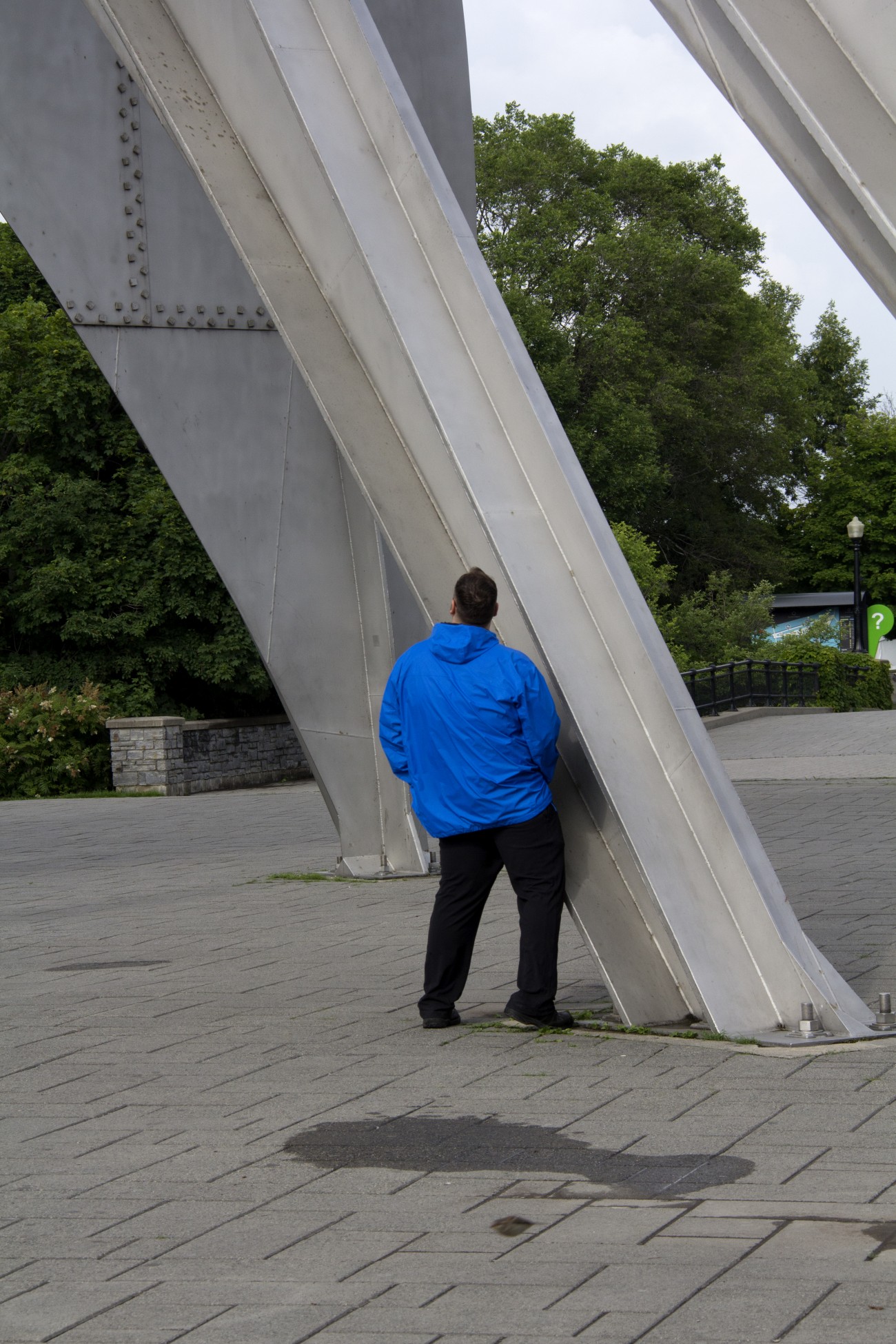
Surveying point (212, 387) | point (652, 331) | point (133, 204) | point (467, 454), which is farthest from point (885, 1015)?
point (652, 331)

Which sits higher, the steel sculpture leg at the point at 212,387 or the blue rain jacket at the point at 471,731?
the steel sculpture leg at the point at 212,387

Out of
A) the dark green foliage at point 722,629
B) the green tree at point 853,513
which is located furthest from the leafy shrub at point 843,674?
the green tree at point 853,513

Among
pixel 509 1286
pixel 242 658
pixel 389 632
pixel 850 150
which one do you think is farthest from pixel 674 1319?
pixel 242 658

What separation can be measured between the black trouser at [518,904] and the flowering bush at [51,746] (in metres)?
15.4

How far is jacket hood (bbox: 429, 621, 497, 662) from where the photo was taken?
554cm

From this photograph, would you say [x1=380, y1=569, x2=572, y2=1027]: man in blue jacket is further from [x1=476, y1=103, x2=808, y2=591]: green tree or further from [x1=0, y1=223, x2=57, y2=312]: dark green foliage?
[x1=476, y1=103, x2=808, y2=591]: green tree

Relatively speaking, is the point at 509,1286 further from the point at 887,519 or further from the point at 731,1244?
the point at 887,519

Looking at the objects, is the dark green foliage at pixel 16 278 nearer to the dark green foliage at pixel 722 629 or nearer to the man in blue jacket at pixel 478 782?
the dark green foliage at pixel 722 629

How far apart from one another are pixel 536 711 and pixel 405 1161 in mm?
1682

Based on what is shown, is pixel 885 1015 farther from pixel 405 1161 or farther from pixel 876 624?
pixel 876 624

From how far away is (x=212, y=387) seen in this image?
9.91 metres

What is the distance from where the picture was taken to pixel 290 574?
998 centimetres

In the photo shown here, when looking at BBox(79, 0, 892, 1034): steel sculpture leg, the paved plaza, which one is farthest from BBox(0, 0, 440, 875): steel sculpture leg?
BBox(79, 0, 892, 1034): steel sculpture leg

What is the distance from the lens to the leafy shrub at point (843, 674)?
3244 centimetres
